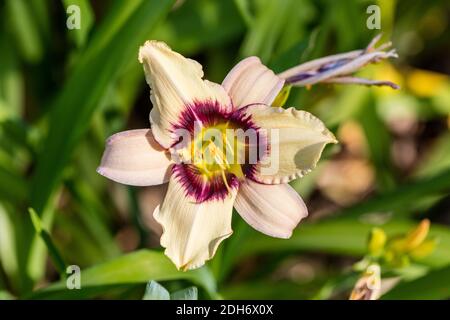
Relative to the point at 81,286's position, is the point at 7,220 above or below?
above

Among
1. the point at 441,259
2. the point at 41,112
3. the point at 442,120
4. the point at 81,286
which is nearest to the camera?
the point at 81,286

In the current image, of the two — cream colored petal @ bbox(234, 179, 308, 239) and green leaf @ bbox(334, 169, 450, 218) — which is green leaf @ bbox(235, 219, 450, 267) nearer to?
green leaf @ bbox(334, 169, 450, 218)

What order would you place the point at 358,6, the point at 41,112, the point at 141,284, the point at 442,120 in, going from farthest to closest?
the point at 442,120, the point at 41,112, the point at 358,6, the point at 141,284

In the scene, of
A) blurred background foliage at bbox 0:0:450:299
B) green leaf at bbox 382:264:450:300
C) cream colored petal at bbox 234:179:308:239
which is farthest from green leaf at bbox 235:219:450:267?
cream colored petal at bbox 234:179:308:239

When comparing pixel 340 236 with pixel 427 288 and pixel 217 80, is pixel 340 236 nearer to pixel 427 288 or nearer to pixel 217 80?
pixel 427 288
